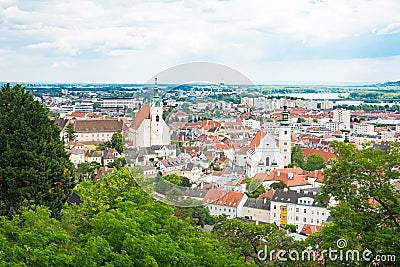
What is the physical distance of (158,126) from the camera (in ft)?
20.0

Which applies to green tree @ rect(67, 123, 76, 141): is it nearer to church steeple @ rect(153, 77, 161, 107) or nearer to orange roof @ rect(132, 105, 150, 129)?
orange roof @ rect(132, 105, 150, 129)

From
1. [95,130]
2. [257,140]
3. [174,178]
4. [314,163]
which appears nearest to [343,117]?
[95,130]

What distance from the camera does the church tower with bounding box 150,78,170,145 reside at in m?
6.12

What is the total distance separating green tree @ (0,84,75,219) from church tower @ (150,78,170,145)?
5.42 metres

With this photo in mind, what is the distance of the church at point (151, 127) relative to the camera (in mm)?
6141

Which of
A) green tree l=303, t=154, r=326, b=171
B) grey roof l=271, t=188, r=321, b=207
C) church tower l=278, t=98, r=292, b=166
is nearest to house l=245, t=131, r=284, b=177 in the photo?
church tower l=278, t=98, r=292, b=166

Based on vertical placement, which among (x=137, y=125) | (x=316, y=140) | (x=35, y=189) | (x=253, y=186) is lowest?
(x=316, y=140)

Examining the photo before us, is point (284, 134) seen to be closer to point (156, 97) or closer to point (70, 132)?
point (156, 97)

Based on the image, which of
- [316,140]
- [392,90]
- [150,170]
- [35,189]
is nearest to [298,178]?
[35,189]

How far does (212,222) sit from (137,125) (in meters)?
3.72

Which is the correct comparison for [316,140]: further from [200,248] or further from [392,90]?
[392,90]

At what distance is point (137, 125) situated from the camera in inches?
253

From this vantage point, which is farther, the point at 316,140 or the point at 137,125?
the point at 316,140

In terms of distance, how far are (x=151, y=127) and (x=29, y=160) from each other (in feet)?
19.8
